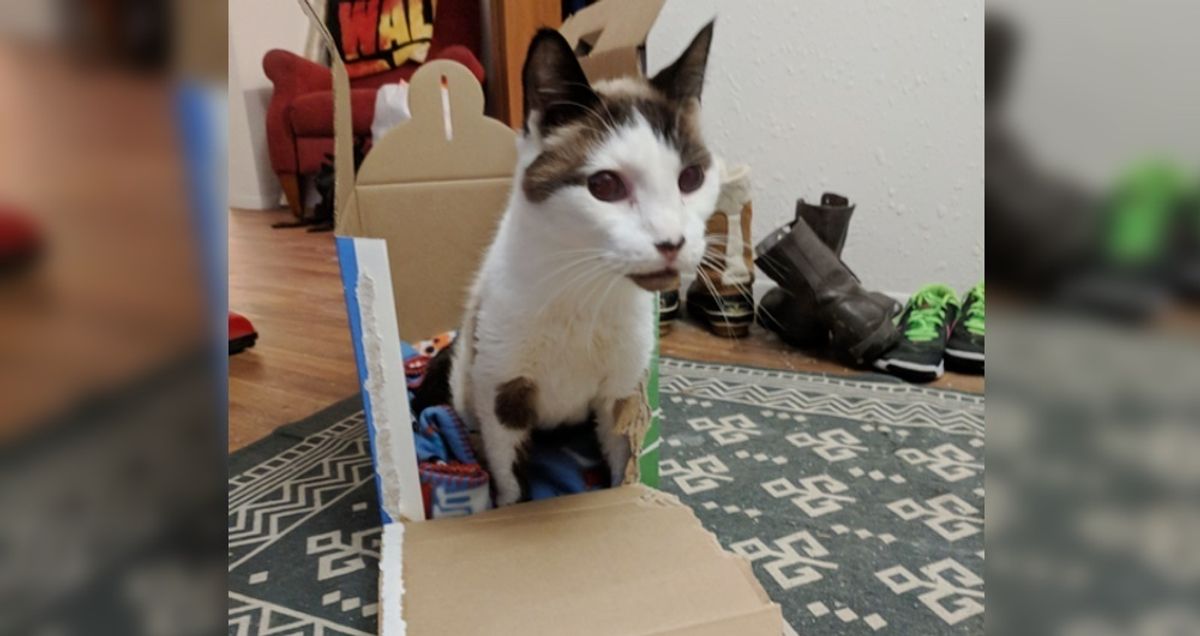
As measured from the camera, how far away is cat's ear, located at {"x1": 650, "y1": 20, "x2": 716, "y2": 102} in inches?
36.5

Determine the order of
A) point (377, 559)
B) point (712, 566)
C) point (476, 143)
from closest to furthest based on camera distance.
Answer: point (712, 566)
point (377, 559)
point (476, 143)

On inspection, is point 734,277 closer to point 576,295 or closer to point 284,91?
point 576,295

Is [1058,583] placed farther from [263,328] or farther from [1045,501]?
[263,328]

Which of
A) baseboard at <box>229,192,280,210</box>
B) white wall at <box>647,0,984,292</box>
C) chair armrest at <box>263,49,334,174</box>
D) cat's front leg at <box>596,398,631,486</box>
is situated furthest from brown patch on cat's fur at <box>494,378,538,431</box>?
baseboard at <box>229,192,280,210</box>

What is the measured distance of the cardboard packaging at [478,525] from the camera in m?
0.79

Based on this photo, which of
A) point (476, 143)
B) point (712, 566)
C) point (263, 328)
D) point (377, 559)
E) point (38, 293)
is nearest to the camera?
point (38, 293)

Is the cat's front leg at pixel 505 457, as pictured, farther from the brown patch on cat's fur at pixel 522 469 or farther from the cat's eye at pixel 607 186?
the cat's eye at pixel 607 186

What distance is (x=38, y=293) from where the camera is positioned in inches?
5.2

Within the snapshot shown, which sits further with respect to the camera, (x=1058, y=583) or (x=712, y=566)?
(x=712, y=566)

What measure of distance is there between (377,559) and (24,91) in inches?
38.3

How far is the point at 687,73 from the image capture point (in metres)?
0.94

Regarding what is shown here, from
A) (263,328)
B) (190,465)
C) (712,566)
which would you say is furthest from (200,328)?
(263,328)

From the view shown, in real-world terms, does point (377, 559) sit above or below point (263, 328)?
below

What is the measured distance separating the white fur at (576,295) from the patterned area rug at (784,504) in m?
0.23
